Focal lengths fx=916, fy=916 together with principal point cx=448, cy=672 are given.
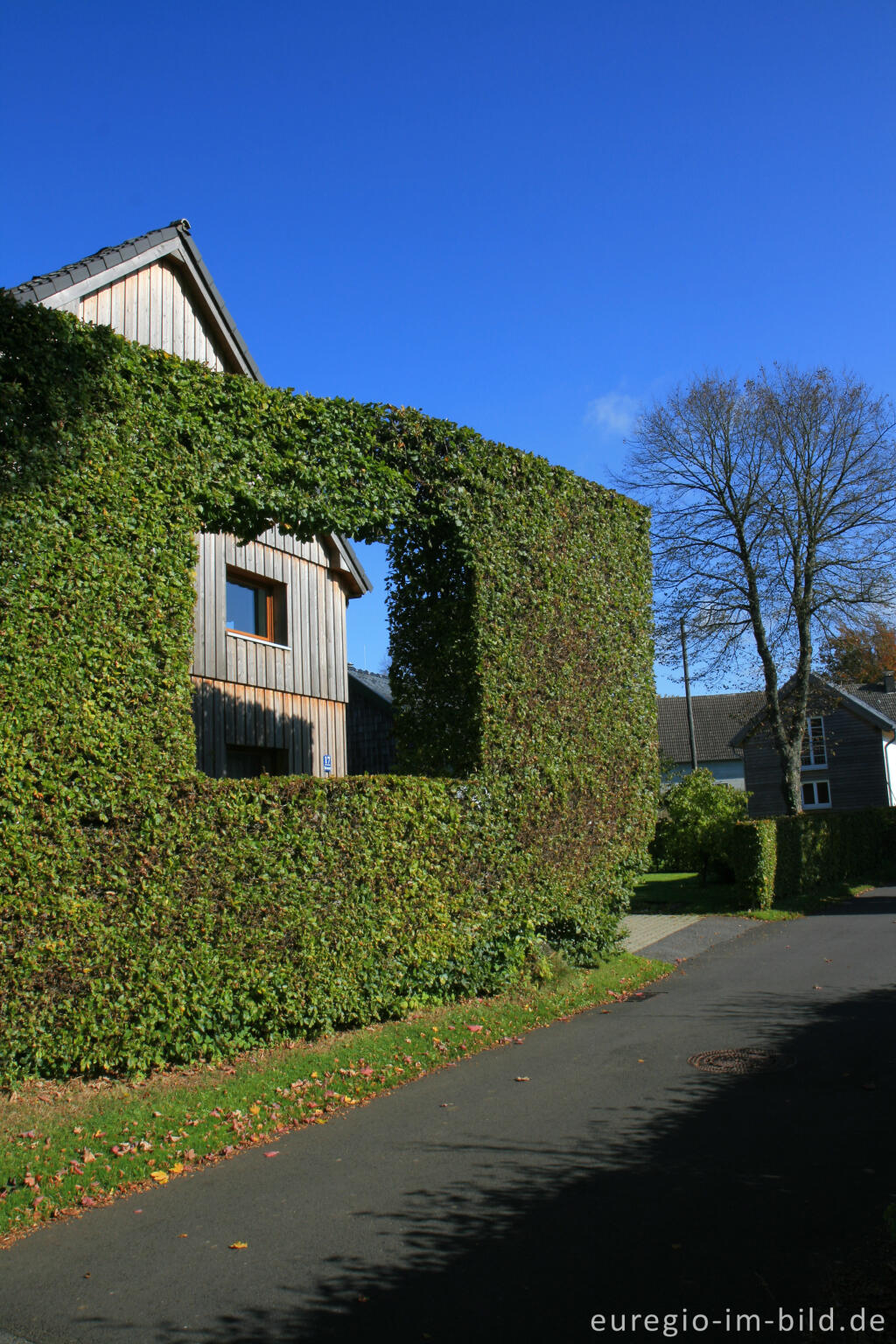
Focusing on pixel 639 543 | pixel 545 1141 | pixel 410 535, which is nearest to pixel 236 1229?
pixel 545 1141

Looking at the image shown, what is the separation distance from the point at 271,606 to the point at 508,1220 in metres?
12.7

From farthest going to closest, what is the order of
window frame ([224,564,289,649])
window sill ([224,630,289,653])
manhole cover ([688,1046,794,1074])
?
window frame ([224,564,289,649]), window sill ([224,630,289,653]), manhole cover ([688,1046,794,1074])

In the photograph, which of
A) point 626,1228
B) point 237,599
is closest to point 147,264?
point 237,599

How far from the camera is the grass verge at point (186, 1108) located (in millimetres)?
5086

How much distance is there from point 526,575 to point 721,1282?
8.14m

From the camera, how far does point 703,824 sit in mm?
23281

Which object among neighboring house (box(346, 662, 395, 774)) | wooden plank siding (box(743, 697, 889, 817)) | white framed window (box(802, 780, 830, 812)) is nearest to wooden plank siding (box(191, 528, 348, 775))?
neighboring house (box(346, 662, 395, 774))

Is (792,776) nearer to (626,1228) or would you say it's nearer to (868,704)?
(626,1228)

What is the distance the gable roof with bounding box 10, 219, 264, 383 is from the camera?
11977 millimetres

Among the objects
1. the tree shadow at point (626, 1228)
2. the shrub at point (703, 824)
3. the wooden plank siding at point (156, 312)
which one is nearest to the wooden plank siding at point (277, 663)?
the wooden plank siding at point (156, 312)

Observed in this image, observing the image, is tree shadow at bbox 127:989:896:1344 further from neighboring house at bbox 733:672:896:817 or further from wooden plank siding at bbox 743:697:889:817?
wooden plank siding at bbox 743:697:889:817

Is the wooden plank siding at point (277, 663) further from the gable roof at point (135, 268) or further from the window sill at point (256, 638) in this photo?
the gable roof at point (135, 268)

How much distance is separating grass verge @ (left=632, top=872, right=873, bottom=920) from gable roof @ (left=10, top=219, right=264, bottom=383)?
44.8ft

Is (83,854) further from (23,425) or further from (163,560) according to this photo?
(23,425)
